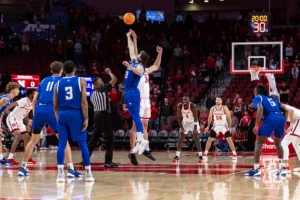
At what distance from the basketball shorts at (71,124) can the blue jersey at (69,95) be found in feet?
0.27

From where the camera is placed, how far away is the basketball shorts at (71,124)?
30.3 feet

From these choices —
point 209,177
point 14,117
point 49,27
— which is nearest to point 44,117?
point 209,177

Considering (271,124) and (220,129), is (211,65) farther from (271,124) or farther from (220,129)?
(271,124)

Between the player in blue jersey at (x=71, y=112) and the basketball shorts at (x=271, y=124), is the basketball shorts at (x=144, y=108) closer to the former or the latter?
the player in blue jersey at (x=71, y=112)

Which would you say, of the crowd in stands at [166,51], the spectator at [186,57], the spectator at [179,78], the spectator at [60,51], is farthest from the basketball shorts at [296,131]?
the spectator at [60,51]

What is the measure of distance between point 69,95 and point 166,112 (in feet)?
42.8

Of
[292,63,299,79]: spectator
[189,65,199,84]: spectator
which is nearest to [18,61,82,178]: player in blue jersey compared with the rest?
[292,63,299,79]: spectator

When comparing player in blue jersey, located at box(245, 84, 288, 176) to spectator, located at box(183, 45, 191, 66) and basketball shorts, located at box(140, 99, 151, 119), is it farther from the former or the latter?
spectator, located at box(183, 45, 191, 66)

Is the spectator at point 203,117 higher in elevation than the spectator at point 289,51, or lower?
lower

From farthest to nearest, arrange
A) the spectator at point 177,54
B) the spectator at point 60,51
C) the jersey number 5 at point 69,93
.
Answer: the spectator at point 60,51, the spectator at point 177,54, the jersey number 5 at point 69,93

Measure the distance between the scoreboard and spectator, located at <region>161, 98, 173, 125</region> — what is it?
540cm

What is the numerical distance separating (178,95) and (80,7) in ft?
39.9

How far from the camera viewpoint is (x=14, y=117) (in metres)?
14.1

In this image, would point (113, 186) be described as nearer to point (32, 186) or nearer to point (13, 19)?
point (32, 186)
